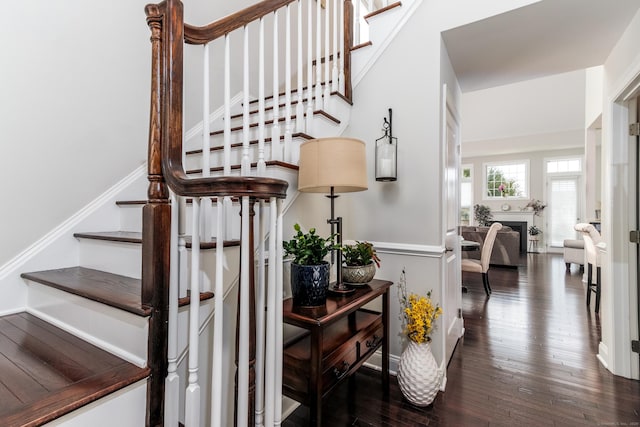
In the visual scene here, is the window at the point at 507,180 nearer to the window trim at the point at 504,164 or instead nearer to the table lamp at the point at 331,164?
the window trim at the point at 504,164

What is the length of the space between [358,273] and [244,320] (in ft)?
3.45

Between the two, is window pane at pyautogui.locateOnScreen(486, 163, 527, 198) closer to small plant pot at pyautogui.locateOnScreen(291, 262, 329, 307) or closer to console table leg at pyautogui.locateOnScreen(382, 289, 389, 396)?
console table leg at pyautogui.locateOnScreen(382, 289, 389, 396)

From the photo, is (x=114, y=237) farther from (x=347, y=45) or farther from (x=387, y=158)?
(x=347, y=45)

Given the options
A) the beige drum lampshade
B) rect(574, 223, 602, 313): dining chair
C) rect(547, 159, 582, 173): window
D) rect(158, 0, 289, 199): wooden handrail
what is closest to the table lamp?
the beige drum lampshade

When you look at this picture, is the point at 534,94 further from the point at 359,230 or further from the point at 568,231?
the point at 359,230

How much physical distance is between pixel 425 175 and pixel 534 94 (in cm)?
599

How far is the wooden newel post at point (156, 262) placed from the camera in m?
1.03

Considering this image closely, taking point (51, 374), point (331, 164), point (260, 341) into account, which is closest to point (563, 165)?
point (331, 164)

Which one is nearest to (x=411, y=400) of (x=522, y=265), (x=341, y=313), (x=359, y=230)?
(x=341, y=313)

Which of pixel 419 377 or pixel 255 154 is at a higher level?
pixel 255 154

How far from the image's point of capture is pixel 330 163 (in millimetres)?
1553

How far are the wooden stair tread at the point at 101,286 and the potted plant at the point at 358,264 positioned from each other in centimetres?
90

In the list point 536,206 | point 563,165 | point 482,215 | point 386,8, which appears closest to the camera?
point 386,8

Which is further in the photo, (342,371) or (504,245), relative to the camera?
(504,245)
